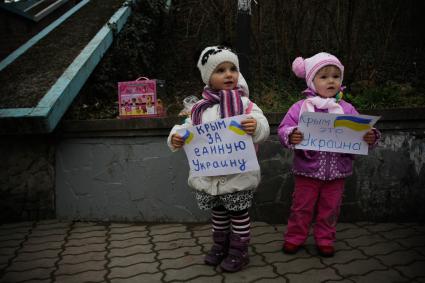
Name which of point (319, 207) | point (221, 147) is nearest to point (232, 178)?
point (221, 147)

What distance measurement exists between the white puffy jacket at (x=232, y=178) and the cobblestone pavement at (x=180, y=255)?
59cm

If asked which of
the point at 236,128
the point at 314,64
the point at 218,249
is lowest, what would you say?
the point at 218,249

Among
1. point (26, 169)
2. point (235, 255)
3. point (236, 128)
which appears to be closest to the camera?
point (236, 128)

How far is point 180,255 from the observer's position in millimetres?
3068

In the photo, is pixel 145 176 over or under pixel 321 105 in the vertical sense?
under

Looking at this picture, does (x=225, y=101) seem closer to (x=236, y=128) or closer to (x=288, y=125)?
(x=236, y=128)

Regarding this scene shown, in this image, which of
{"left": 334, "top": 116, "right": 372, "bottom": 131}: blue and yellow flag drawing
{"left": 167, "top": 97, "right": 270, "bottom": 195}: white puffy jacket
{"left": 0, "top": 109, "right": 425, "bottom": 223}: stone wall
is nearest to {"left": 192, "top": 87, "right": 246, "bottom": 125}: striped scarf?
{"left": 167, "top": 97, "right": 270, "bottom": 195}: white puffy jacket

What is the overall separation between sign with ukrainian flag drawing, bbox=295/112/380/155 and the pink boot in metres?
0.76

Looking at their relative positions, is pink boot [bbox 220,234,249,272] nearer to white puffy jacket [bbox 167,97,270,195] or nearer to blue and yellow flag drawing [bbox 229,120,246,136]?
white puffy jacket [bbox 167,97,270,195]

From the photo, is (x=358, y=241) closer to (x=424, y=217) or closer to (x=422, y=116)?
(x=424, y=217)

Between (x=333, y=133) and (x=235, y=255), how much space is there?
1.08 meters

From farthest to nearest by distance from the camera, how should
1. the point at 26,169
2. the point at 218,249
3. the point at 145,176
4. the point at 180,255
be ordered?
the point at 26,169 < the point at 145,176 < the point at 180,255 < the point at 218,249

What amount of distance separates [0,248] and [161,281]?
1628 millimetres

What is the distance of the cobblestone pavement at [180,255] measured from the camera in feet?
8.78
